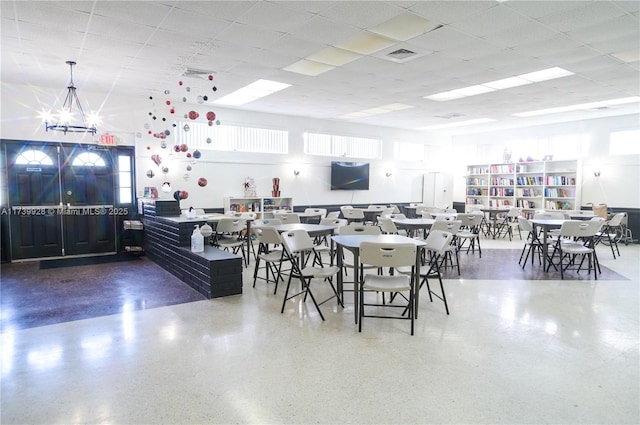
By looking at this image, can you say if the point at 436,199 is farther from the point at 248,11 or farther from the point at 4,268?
the point at 4,268

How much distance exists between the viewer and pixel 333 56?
5066mm

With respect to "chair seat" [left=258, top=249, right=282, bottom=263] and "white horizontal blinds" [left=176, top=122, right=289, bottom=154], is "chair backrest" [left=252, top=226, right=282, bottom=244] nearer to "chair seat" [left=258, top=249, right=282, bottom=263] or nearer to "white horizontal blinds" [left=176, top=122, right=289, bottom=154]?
"chair seat" [left=258, top=249, right=282, bottom=263]

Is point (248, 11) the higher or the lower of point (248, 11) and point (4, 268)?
the higher

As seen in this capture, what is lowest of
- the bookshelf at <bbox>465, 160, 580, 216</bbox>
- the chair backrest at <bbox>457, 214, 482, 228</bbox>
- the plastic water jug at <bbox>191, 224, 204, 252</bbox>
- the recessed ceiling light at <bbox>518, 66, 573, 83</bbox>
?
the plastic water jug at <bbox>191, 224, 204, 252</bbox>

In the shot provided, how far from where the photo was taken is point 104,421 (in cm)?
213

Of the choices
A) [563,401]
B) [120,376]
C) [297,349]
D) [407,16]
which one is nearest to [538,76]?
[407,16]

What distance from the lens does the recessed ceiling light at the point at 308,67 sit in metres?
5.36

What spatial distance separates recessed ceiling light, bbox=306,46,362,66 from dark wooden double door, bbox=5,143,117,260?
14.8 ft

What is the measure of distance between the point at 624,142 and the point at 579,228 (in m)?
5.46

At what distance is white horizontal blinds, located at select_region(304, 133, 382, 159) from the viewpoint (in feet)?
32.6

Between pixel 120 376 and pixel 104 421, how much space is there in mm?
500

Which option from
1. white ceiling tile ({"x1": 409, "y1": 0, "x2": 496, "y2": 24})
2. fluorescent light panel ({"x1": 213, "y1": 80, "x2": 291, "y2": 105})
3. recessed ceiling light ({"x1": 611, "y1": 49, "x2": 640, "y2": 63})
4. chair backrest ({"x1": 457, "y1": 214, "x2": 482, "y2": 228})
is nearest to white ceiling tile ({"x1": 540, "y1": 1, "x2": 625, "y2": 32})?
white ceiling tile ({"x1": 409, "y1": 0, "x2": 496, "y2": 24})

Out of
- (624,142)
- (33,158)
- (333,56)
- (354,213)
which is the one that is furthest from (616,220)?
(33,158)

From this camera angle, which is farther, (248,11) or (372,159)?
(372,159)
